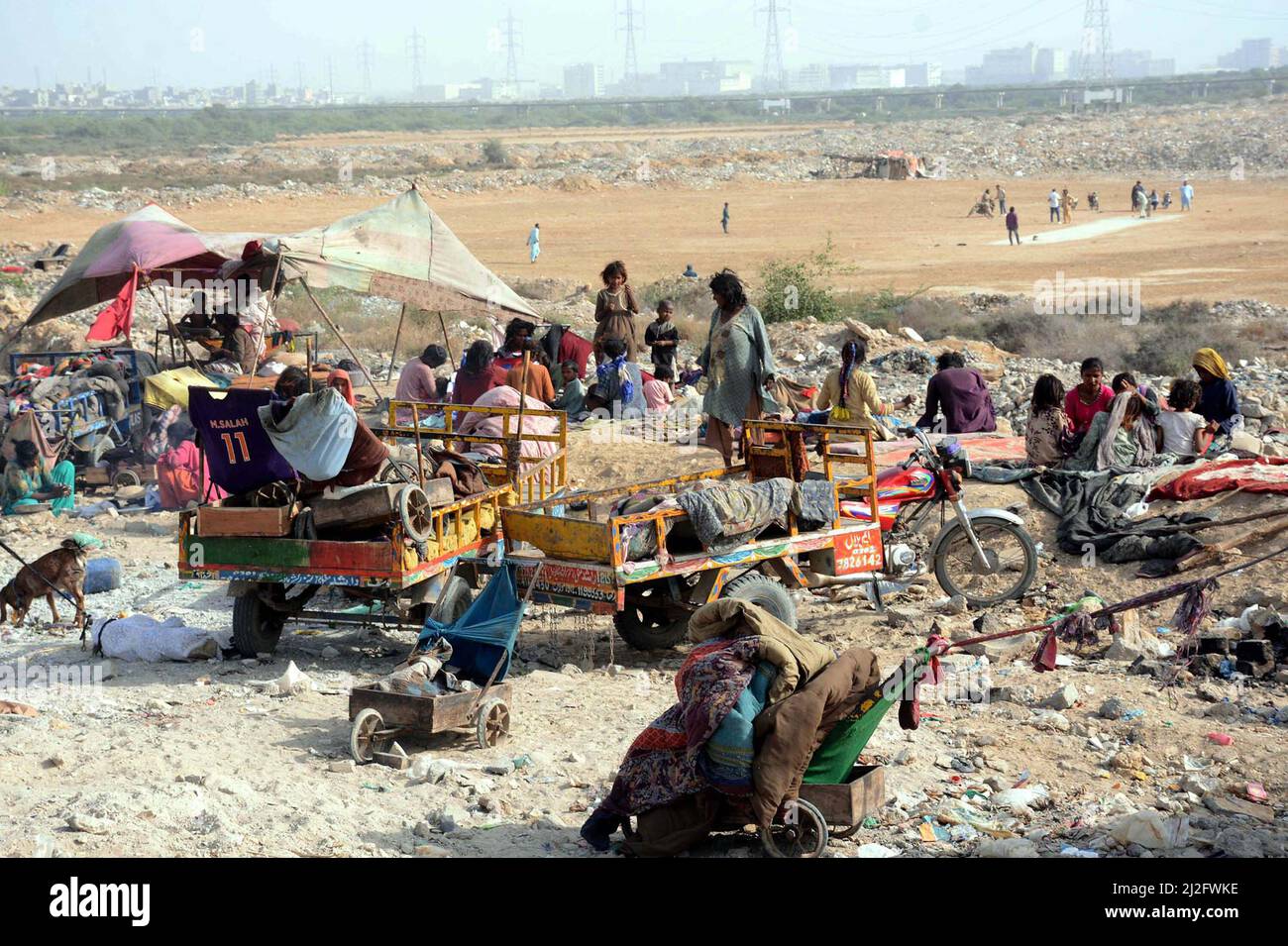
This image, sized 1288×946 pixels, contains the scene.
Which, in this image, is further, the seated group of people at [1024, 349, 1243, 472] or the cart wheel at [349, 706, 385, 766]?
the seated group of people at [1024, 349, 1243, 472]

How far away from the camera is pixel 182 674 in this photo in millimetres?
8781

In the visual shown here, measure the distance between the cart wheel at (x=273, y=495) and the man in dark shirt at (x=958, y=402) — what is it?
209 inches

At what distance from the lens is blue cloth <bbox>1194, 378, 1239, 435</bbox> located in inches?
447

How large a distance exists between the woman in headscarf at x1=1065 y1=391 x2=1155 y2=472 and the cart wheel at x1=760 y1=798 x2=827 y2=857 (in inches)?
237

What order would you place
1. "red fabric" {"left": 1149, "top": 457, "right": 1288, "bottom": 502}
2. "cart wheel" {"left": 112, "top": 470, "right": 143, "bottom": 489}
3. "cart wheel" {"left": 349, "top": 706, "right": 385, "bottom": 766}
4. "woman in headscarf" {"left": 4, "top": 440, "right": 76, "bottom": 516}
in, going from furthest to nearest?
"cart wheel" {"left": 112, "top": 470, "right": 143, "bottom": 489}, "woman in headscarf" {"left": 4, "top": 440, "right": 76, "bottom": 516}, "red fabric" {"left": 1149, "top": 457, "right": 1288, "bottom": 502}, "cart wheel" {"left": 349, "top": 706, "right": 385, "bottom": 766}

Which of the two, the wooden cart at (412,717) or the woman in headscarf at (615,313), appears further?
the woman in headscarf at (615,313)

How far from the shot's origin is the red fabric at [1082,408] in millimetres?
11156

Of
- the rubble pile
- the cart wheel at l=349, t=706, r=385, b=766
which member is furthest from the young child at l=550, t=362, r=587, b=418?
the rubble pile

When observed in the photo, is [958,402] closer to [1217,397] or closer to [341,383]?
[1217,397]

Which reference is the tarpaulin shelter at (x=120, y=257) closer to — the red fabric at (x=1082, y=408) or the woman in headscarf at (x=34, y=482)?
the woman in headscarf at (x=34, y=482)

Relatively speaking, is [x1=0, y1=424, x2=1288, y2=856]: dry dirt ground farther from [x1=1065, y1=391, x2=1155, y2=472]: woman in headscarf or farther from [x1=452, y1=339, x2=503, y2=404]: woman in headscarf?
[x1=452, y1=339, x2=503, y2=404]: woman in headscarf

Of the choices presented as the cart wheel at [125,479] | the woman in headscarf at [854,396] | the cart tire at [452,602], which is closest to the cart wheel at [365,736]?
the cart tire at [452,602]
